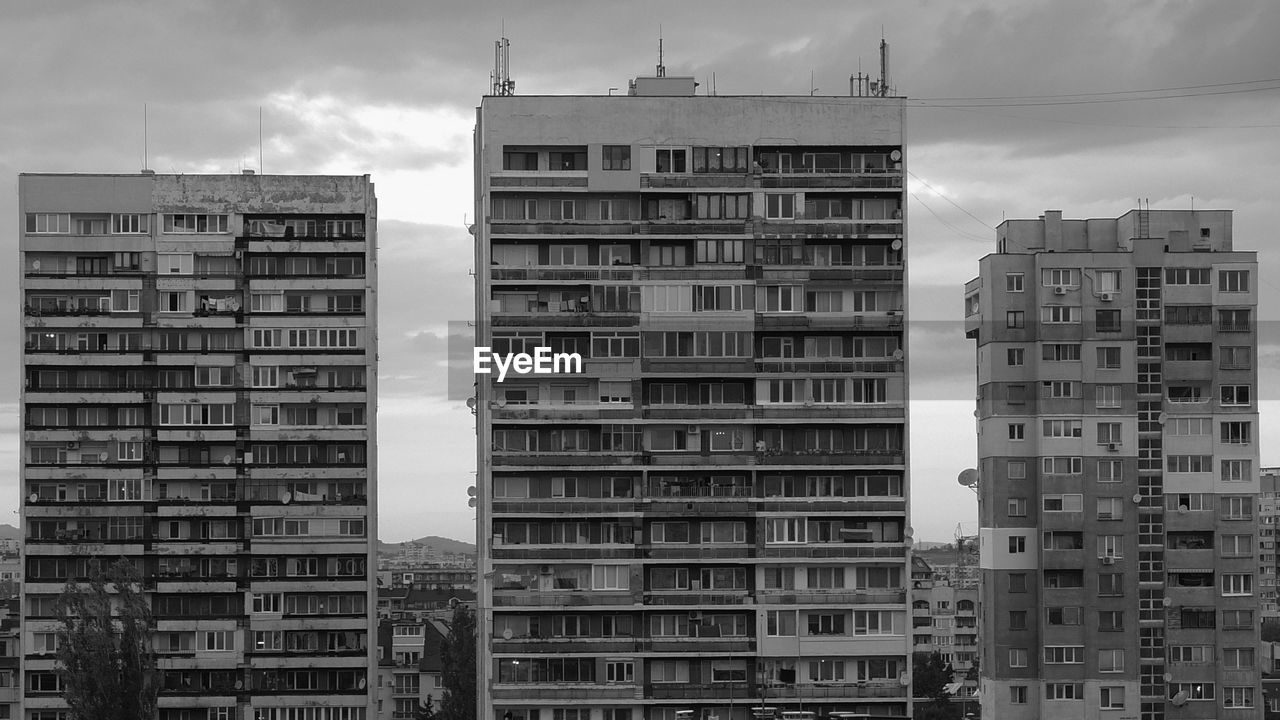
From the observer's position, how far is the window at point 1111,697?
91.3 m

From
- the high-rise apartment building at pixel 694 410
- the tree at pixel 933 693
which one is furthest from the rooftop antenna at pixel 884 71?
the tree at pixel 933 693

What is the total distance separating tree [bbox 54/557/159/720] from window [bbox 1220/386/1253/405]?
181 ft

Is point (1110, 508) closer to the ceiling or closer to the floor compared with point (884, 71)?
closer to the floor

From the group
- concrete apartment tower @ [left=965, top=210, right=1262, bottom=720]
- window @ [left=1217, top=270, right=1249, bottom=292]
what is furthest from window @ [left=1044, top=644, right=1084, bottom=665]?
window @ [left=1217, top=270, right=1249, bottom=292]

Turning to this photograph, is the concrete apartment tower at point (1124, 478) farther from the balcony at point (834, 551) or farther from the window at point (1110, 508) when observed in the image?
the balcony at point (834, 551)

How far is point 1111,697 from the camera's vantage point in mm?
91375

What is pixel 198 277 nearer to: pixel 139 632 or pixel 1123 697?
pixel 139 632

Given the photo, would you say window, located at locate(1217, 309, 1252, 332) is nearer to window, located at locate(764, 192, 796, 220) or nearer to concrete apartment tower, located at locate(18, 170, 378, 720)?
window, located at locate(764, 192, 796, 220)

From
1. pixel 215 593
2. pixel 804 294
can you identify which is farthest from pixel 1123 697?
pixel 215 593

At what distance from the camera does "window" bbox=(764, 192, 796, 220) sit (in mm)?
84688

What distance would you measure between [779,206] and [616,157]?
746cm

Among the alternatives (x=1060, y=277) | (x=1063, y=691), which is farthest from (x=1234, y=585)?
(x=1060, y=277)

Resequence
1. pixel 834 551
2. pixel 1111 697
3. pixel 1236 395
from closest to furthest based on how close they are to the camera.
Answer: pixel 834 551
pixel 1111 697
pixel 1236 395

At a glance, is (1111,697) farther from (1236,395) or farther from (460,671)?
(460,671)
